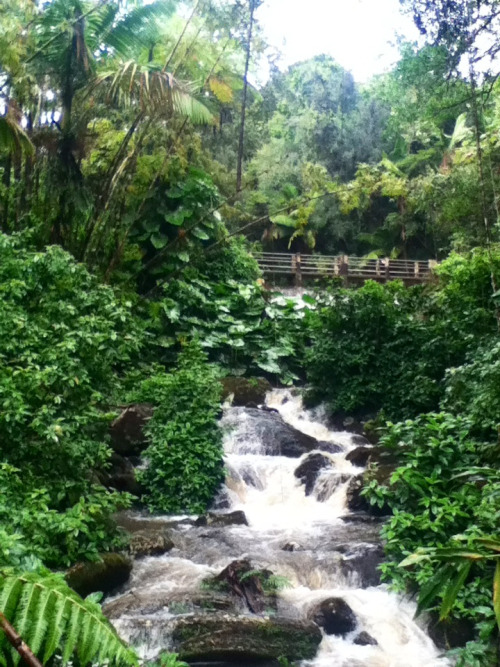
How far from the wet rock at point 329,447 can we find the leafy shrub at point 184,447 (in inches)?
97.2

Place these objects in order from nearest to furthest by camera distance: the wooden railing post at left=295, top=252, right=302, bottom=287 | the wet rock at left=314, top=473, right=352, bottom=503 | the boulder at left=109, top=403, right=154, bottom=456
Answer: the wet rock at left=314, top=473, right=352, bottom=503 < the boulder at left=109, top=403, right=154, bottom=456 < the wooden railing post at left=295, top=252, right=302, bottom=287

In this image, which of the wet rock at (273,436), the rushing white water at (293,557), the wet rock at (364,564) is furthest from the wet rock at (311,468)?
the wet rock at (364,564)

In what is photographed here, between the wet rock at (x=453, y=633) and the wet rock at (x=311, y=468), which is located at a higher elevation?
the wet rock at (x=311, y=468)

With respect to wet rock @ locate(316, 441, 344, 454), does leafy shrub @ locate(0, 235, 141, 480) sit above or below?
above

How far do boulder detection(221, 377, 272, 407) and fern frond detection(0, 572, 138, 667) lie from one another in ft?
34.0

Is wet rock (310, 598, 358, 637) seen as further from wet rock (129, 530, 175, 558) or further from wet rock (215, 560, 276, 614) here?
wet rock (129, 530, 175, 558)

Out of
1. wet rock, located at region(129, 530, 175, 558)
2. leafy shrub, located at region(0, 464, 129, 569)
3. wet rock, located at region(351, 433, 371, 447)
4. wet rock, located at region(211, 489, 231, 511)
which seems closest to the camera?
leafy shrub, located at region(0, 464, 129, 569)

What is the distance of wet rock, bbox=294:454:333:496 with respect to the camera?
9.30 metres

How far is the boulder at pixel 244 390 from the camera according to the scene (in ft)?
41.5

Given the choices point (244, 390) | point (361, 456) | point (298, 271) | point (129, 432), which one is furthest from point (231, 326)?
point (298, 271)

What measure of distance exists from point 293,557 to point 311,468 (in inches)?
115

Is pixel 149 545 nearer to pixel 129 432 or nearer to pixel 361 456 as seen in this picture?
pixel 129 432

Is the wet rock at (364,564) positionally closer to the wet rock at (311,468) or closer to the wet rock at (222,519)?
the wet rock at (222,519)

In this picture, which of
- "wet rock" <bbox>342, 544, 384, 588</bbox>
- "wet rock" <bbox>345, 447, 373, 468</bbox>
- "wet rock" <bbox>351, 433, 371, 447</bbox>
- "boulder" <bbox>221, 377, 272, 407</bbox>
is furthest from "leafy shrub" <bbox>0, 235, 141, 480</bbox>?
"boulder" <bbox>221, 377, 272, 407</bbox>
